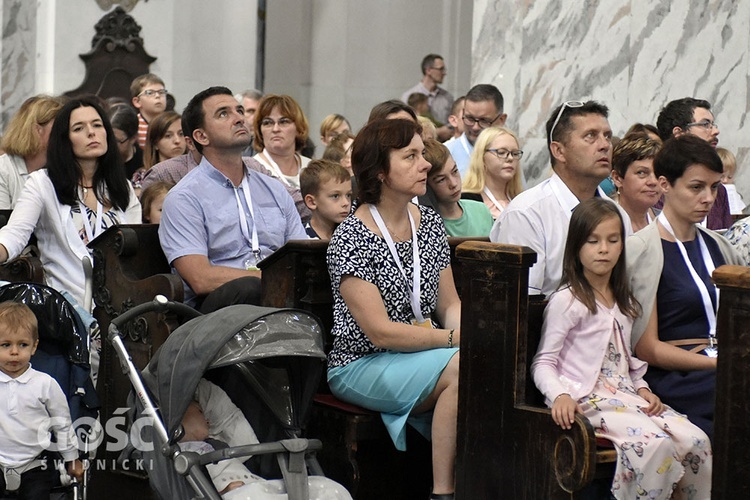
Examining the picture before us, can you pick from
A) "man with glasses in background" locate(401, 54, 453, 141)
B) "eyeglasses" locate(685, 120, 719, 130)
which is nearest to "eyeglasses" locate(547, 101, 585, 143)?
"eyeglasses" locate(685, 120, 719, 130)

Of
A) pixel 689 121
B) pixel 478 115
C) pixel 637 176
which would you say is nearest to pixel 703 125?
pixel 689 121

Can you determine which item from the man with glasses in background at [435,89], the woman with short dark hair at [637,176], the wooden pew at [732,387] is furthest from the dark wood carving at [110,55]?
the wooden pew at [732,387]

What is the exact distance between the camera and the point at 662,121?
8.14m

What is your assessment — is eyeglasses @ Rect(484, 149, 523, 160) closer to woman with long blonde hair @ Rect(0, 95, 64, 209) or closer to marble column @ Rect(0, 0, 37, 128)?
woman with long blonde hair @ Rect(0, 95, 64, 209)

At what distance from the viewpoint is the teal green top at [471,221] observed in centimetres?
729

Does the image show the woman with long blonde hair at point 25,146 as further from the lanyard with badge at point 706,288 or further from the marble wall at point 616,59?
the marble wall at point 616,59

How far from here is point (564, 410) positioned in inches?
180

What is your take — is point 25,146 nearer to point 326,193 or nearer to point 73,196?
point 73,196

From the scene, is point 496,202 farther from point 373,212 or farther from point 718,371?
point 718,371

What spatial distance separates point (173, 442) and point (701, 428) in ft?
7.05

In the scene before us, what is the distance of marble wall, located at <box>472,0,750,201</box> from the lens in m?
9.21

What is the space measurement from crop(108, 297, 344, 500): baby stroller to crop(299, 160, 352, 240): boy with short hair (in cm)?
181

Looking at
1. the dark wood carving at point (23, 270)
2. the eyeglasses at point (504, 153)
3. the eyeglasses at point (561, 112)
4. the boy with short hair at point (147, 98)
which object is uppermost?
the boy with short hair at point (147, 98)

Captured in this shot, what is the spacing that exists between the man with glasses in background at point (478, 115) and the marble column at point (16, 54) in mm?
6062
